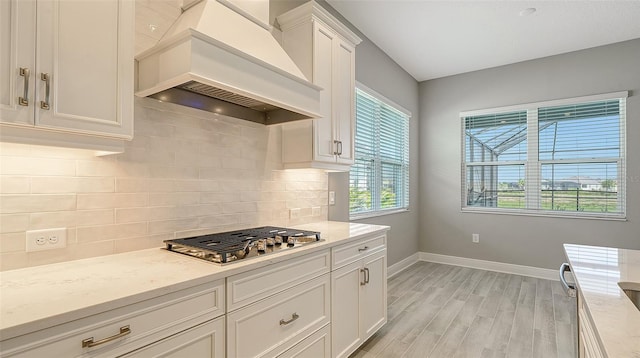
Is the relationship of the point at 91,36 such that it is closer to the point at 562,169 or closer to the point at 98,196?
the point at 98,196

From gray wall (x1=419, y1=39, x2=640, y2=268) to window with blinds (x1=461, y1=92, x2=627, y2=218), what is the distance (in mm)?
113

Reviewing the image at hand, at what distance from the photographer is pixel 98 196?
4.79 feet

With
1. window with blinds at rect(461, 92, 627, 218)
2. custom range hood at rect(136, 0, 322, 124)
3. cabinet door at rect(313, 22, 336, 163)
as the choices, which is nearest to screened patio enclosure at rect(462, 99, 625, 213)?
window with blinds at rect(461, 92, 627, 218)

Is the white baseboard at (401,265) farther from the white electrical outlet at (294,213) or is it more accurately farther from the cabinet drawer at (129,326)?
the cabinet drawer at (129,326)

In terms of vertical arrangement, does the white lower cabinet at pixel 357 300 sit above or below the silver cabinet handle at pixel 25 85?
below

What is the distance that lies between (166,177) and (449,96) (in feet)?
15.1

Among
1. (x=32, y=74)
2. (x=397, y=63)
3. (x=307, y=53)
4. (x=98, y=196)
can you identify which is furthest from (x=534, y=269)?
(x=32, y=74)

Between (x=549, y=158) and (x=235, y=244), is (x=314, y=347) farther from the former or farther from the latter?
(x=549, y=158)

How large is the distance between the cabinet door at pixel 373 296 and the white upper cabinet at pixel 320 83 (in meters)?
0.83

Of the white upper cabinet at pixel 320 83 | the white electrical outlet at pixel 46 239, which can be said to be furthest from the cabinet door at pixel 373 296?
the white electrical outlet at pixel 46 239

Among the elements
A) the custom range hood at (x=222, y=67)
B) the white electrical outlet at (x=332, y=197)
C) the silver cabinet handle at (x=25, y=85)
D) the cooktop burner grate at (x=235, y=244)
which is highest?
the custom range hood at (x=222, y=67)

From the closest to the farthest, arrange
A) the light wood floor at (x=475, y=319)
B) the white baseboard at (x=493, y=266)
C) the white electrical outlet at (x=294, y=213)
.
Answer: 1. the light wood floor at (x=475, y=319)
2. the white electrical outlet at (x=294, y=213)
3. the white baseboard at (x=493, y=266)

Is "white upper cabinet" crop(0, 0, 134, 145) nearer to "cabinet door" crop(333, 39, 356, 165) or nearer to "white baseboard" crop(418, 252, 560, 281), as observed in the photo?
"cabinet door" crop(333, 39, 356, 165)

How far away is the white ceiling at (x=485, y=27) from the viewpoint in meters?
3.10
